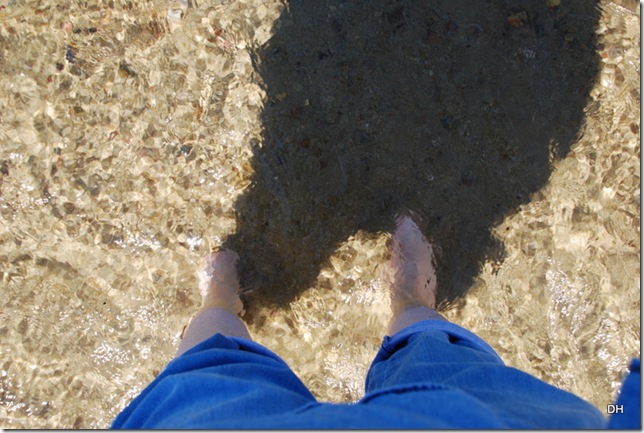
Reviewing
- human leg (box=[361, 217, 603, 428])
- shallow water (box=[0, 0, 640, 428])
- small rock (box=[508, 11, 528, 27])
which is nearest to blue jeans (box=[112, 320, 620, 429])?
human leg (box=[361, 217, 603, 428])

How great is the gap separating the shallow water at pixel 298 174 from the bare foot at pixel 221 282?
64mm

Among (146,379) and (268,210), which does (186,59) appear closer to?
(268,210)

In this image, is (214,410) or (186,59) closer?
(214,410)

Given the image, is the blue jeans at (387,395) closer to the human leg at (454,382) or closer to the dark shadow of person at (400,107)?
the human leg at (454,382)

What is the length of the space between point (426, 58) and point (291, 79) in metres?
0.62

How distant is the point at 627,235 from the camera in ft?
8.30

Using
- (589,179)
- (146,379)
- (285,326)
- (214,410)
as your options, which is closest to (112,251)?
(146,379)

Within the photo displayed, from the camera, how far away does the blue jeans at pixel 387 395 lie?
116cm

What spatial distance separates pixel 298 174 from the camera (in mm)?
2457

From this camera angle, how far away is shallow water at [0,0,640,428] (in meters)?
2.44

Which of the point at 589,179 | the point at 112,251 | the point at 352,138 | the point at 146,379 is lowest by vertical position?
the point at 146,379

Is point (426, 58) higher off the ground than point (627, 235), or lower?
higher

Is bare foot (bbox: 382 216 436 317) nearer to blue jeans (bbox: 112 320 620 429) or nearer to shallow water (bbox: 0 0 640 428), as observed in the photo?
shallow water (bbox: 0 0 640 428)

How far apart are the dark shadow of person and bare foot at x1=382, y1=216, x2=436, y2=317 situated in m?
0.17
